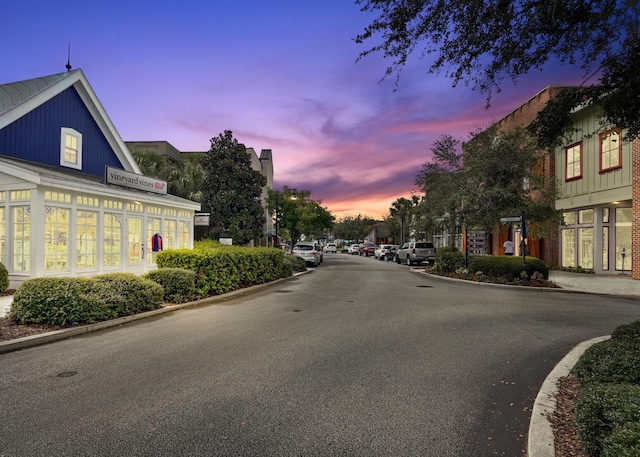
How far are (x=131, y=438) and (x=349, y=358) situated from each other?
3324 mm

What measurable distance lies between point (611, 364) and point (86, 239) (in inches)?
597

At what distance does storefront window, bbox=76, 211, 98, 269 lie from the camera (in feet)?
46.3

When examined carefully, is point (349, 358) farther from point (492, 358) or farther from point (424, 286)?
point (424, 286)

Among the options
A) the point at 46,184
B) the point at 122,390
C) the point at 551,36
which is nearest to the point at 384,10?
the point at 551,36

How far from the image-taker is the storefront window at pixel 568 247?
24.9 meters

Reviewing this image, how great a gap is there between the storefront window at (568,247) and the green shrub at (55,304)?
2554 cm

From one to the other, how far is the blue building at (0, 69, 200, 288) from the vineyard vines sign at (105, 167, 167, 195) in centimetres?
4

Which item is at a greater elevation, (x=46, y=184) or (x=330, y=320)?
(x=46, y=184)

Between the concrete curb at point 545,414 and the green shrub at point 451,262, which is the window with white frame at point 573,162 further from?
the concrete curb at point 545,414

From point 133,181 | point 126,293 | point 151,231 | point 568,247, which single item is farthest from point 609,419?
point 568,247

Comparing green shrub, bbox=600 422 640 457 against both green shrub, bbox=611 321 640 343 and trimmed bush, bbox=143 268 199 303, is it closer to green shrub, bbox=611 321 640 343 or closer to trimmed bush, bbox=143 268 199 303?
green shrub, bbox=611 321 640 343

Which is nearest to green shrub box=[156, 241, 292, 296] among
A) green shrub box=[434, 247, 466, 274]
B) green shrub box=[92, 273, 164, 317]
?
green shrub box=[92, 273, 164, 317]

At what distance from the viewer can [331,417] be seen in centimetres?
412

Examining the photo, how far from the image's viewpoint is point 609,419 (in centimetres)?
306
